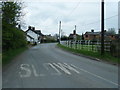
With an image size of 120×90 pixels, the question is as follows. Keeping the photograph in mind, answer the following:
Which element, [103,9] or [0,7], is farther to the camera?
[103,9]

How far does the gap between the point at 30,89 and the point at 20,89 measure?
376mm

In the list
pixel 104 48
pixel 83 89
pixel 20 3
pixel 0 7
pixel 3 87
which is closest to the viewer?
pixel 83 89

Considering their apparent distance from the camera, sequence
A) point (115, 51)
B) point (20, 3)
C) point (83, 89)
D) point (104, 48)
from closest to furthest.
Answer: point (83, 89) → point (115, 51) → point (104, 48) → point (20, 3)

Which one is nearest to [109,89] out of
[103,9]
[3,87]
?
[3,87]

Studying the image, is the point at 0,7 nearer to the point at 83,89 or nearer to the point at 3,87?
the point at 3,87

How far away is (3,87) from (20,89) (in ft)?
3.07

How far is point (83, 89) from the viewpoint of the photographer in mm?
8406

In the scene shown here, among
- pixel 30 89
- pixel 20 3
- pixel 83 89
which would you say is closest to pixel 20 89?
pixel 30 89

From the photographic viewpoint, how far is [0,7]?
22312 millimetres

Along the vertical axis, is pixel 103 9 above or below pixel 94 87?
above

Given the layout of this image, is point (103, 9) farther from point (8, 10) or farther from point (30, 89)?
point (30, 89)

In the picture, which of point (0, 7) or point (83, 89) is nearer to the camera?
point (83, 89)

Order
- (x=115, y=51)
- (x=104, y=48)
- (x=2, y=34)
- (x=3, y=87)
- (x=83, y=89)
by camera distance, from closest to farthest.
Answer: (x=83, y=89), (x=3, y=87), (x=2, y=34), (x=115, y=51), (x=104, y=48)

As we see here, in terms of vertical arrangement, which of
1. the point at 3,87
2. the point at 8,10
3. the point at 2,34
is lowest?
the point at 3,87
